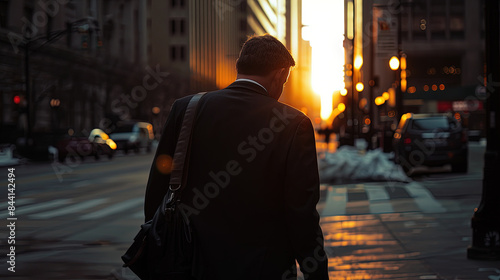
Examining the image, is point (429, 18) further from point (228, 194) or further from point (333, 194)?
point (228, 194)

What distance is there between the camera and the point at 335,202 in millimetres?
14031

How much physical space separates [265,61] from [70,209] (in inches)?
439

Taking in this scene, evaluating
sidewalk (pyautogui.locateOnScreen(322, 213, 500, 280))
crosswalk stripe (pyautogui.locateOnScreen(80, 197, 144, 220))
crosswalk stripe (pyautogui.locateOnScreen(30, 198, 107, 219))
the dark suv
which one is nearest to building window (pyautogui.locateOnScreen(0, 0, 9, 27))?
the dark suv

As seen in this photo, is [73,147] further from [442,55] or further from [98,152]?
[442,55]

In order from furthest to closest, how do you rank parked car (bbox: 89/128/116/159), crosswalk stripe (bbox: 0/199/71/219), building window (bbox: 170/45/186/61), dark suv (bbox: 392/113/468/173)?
building window (bbox: 170/45/186/61), parked car (bbox: 89/128/116/159), dark suv (bbox: 392/113/468/173), crosswalk stripe (bbox: 0/199/71/219)

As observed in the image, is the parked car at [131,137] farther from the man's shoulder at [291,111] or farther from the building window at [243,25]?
the building window at [243,25]

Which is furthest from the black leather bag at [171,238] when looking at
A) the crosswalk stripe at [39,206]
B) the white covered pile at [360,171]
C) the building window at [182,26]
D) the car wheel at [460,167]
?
the building window at [182,26]

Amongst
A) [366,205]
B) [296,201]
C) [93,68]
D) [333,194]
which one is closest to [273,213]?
[296,201]

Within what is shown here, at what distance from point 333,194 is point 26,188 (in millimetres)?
8354

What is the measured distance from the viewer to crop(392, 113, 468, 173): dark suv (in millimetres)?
20719

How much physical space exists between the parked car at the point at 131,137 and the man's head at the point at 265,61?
43.2 metres

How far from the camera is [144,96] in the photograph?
7075cm

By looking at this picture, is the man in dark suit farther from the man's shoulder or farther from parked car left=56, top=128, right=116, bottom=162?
parked car left=56, top=128, right=116, bottom=162

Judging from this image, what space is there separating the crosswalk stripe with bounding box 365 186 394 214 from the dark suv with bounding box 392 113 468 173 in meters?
4.25
